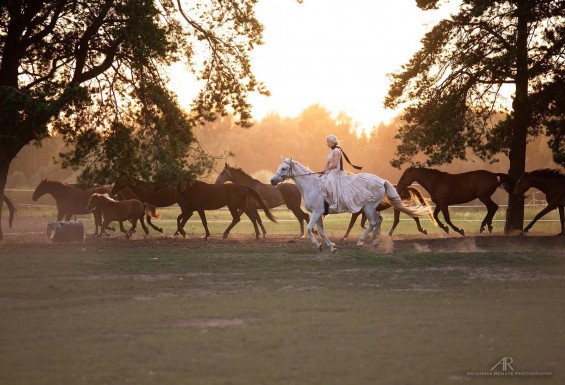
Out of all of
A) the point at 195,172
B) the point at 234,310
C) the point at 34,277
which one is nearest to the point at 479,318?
the point at 234,310

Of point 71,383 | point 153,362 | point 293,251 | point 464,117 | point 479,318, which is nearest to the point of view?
point 71,383

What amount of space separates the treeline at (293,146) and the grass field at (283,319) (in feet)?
220

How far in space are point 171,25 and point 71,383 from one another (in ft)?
72.3

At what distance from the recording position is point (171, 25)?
2928 cm

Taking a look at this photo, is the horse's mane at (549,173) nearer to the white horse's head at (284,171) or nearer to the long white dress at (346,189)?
the long white dress at (346,189)

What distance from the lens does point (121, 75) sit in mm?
28922

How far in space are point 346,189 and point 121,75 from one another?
9500 mm

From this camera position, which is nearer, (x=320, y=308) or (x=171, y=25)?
(x=320, y=308)

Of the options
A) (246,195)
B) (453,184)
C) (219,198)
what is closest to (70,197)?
(219,198)

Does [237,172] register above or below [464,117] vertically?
below

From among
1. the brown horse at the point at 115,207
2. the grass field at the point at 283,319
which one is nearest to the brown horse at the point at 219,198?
the brown horse at the point at 115,207

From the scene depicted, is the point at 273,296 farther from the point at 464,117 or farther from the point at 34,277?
the point at 464,117

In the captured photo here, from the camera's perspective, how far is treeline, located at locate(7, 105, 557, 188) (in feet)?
295

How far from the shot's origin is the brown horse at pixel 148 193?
99.1 feet
